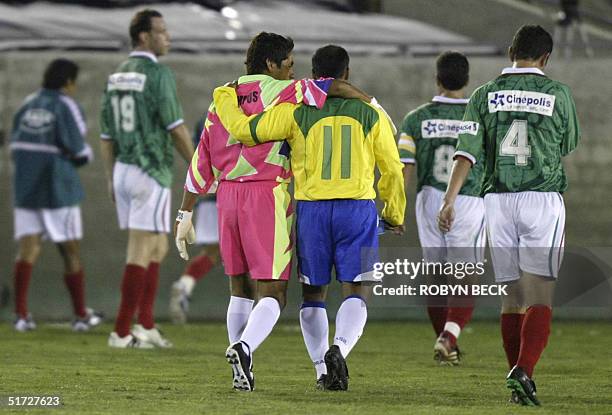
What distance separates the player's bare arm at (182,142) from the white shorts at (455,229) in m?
1.70

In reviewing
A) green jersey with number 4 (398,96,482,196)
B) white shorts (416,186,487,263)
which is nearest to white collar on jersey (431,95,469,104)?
green jersey with number 4 (398,96,482,196)

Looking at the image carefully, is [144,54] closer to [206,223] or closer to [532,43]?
[206,223]

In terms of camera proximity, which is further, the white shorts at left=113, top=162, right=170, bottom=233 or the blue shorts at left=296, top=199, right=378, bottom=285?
the white shorts at left=113, top=162, right=170, bottom=233

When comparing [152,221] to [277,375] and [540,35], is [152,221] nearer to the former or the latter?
[277,375]

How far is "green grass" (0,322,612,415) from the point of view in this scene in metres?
6.91

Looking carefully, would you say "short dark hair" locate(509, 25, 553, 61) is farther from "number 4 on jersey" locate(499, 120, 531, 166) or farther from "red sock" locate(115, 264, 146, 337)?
"red sock" locate(115, 264, 146, 337)

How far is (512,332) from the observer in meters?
7.43

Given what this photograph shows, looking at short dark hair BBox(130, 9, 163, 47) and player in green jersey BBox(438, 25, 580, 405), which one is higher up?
short dark hair BBox(130, 9, 163, 47)

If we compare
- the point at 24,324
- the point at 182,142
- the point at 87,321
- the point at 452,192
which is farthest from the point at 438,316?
the point at 24,324

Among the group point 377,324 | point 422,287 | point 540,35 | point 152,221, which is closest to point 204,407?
point 540,35

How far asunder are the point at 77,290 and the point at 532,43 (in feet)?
22.0

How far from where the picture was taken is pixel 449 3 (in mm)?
16828

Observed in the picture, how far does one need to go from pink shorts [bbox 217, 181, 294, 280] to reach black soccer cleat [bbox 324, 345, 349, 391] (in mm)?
520

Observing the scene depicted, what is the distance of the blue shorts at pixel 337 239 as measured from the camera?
7441 millimetres
